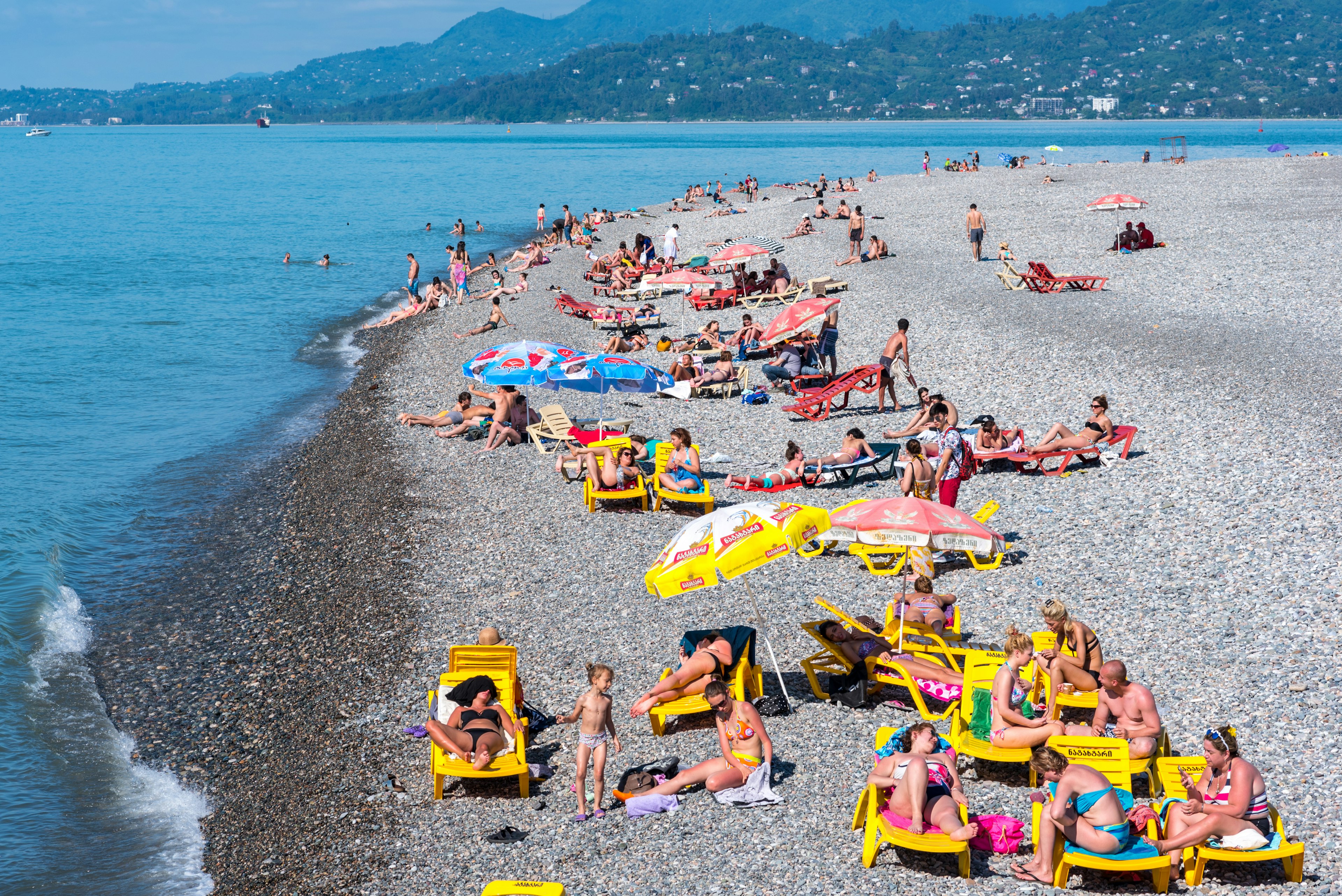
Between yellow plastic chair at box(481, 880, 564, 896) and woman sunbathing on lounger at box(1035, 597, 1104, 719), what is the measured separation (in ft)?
13.0

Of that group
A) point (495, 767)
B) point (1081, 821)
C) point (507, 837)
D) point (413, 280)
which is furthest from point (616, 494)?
point (413, 280)

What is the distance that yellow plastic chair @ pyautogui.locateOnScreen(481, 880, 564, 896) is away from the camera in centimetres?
632

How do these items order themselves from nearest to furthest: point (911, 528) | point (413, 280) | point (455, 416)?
point (911, 528)
point (455, 416)
point (413, 280)

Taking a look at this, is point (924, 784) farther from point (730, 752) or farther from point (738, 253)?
point (738, 253)

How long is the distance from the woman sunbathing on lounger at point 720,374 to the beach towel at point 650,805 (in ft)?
38.5

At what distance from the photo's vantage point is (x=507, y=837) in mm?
7258

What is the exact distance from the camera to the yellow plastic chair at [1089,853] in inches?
233

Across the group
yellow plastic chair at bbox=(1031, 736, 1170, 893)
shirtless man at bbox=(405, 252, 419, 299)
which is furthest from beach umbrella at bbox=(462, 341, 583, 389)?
shirtless man at bbox=(405, 252, 419, 299)

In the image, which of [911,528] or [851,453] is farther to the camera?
[851,453]

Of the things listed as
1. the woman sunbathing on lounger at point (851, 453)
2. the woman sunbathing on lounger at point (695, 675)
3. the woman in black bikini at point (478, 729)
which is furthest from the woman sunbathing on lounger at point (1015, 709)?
the woman sunbathing on lounger at point (851, 453)

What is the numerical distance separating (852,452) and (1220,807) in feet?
25.8

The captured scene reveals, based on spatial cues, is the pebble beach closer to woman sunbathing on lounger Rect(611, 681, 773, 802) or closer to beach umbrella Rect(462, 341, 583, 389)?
woman sunbathing on lounger Rect(611, 681, 773, 802)

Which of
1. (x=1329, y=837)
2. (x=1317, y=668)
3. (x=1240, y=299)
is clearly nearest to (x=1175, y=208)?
(x=1240, y=299)

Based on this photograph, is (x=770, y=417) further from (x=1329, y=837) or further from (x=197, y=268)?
(x=197, y=268)
